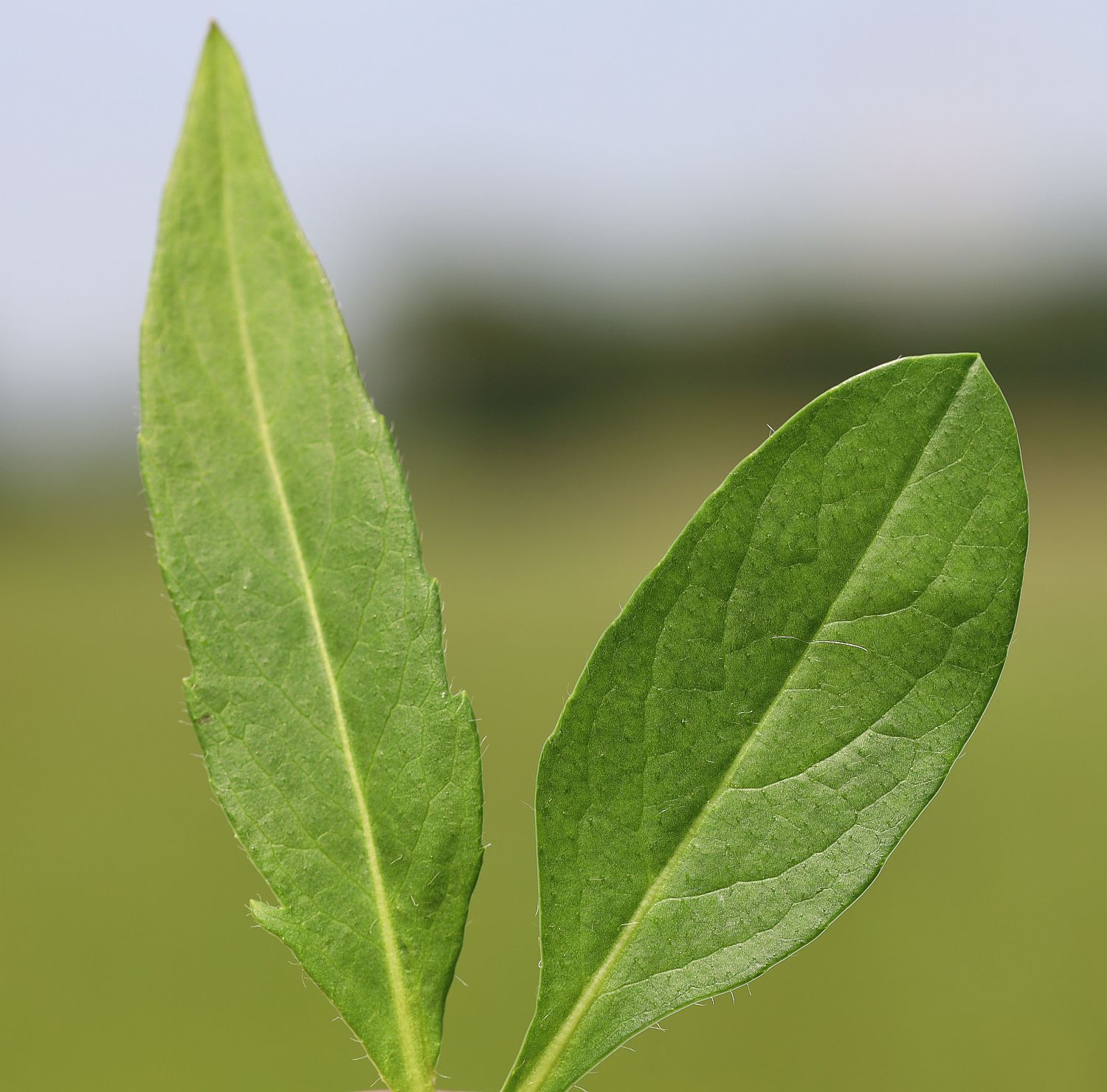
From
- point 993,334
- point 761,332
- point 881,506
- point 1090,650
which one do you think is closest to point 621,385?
point 761,332

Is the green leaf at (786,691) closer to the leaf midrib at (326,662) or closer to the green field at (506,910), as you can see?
the leaf midrib at (326,662)

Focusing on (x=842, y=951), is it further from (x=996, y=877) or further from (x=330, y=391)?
(x=330, y=391)

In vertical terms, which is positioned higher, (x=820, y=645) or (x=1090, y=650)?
(x=820, y=645)

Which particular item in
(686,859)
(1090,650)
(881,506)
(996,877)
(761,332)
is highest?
(761,332)

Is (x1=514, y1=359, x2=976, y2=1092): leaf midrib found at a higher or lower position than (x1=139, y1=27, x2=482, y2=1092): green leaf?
lower

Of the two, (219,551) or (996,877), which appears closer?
(219,551)

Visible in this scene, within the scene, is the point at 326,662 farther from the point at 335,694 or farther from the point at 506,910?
the point at 506,910

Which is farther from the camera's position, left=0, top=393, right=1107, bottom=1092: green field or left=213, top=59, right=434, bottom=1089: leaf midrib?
left=0, top=393, right=1107, bottom=1092: green field

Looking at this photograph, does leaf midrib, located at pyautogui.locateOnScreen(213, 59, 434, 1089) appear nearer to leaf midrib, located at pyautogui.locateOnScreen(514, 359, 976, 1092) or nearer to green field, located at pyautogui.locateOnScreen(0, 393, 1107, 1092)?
leaf midrib, located at pyautogui.locateOnScreen(514, 359, 976, 1092)

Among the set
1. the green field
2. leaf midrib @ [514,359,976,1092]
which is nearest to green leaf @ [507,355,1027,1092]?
leaf midrib @ [514,359,976,1092]
